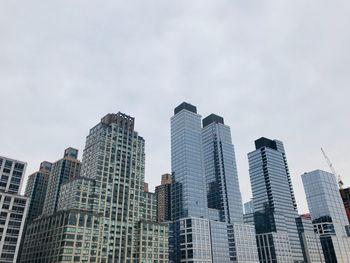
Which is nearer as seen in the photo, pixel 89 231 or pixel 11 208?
pixel 11 208

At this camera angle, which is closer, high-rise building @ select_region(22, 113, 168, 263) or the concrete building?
the concrete building

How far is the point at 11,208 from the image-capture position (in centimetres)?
16412

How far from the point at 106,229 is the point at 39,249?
125ft

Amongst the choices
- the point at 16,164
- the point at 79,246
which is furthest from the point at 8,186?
the point at 79,246

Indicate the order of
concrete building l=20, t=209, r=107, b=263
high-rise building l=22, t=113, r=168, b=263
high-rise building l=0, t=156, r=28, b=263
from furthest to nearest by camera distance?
high-rise building l=22, t=113, r=168, b=263 < concrete building l=20, t=209, r=107, b=263 < high-rise building l=0, t=156, r=28, b=263

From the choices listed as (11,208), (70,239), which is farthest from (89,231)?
(11,208)

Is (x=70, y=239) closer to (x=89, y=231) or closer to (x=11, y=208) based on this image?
(x=89, y=231)

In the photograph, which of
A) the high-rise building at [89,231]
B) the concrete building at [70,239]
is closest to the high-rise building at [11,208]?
the concrete building at [70,239]

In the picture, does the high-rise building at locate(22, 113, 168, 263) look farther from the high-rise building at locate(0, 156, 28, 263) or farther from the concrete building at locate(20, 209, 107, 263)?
the high-rise building at locate(0, 156, 28, 263)

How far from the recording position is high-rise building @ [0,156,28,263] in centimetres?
15662

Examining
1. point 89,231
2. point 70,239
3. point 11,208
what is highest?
point 11,208

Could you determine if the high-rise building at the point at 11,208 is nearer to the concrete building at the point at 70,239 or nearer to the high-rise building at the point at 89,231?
the concrete building at the point at 70,239

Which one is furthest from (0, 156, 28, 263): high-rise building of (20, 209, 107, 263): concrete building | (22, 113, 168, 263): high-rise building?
(22, 113, 168, 263): high-rise building

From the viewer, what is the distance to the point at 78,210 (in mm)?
173500
